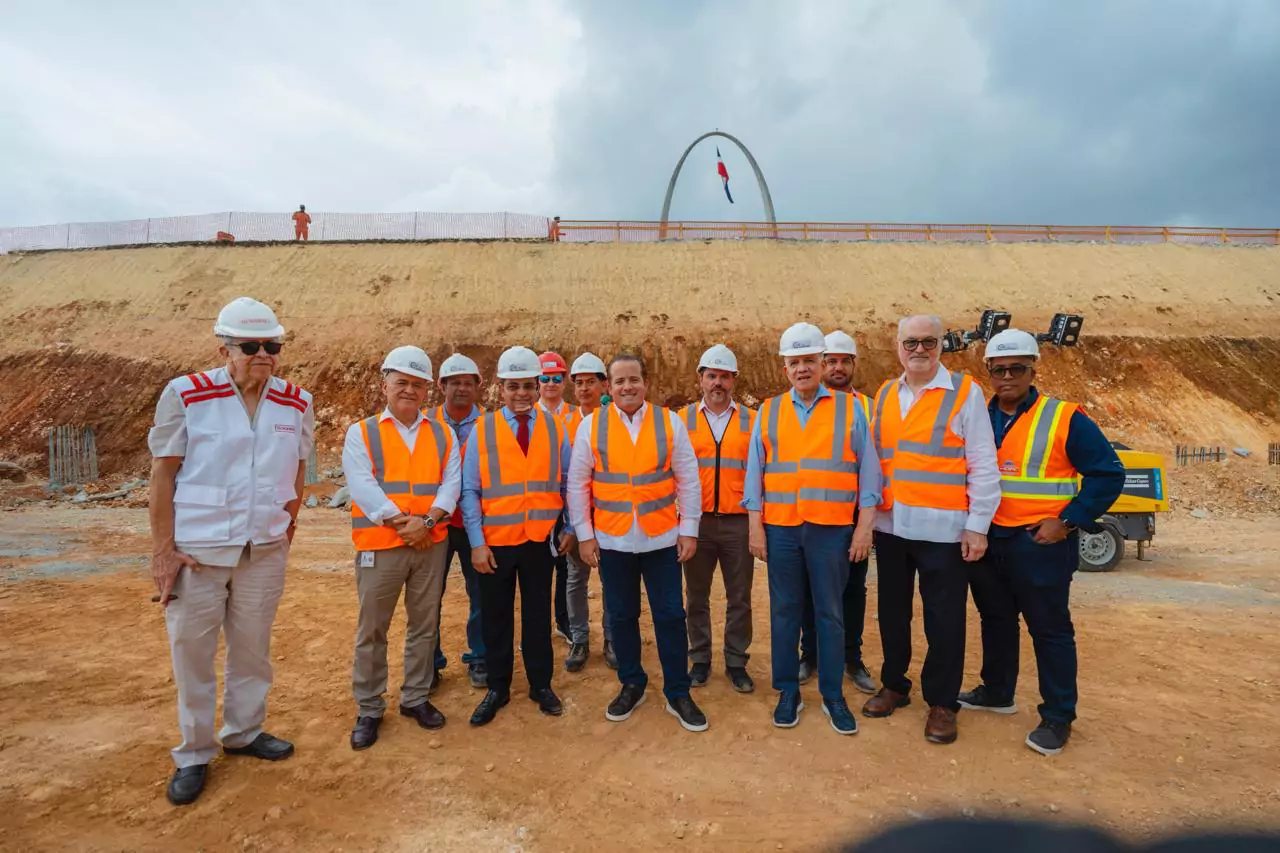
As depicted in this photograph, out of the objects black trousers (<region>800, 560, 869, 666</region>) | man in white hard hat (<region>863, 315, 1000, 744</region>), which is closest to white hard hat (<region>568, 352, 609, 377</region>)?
man in white hard hat (<region>863, 315, 1000, 744</region>)

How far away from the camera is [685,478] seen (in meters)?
4.22

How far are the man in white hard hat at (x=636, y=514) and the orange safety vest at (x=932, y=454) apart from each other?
4.04 ft

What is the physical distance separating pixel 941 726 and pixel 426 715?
307cm

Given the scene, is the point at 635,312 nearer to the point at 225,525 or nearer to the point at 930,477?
the point at 930,477

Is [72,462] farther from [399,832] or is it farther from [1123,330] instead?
[1123,330]

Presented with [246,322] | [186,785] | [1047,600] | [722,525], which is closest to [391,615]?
[186,785]

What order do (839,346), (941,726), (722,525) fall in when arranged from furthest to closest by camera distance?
(839,346)
(722,525)
(941,726)

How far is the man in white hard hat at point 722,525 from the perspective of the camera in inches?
181

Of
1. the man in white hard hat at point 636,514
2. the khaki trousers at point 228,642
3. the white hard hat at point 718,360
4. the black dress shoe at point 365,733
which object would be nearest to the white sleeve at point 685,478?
the man in white hard hat at point 636,514

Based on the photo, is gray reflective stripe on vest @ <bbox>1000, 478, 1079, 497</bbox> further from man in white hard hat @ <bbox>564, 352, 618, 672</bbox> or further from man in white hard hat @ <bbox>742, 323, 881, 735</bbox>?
man in white hard hat @ <bbox>564, 352, 618, 672</bbox>

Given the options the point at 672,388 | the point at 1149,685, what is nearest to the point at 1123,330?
the point at 672,388

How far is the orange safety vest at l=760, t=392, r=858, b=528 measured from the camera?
3.96 m

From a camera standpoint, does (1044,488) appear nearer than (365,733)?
Yes

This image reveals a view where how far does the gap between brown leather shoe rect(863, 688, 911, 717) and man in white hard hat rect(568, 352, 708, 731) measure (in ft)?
3.48
